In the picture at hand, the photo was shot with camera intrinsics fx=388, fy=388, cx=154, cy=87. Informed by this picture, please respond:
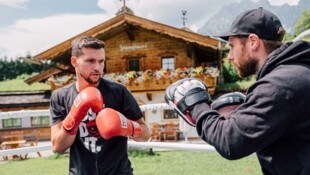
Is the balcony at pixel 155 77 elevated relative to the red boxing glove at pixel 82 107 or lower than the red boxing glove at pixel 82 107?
elevated

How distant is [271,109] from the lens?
4.46 feet

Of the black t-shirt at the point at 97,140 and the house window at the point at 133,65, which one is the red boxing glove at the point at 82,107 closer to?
the black t-shirt at the point at 97,140

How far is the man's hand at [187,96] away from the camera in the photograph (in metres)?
1.65

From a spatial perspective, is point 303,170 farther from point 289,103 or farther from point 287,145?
point 289,103

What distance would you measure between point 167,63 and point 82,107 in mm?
14517

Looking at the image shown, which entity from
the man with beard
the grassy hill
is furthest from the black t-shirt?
the grassy hill

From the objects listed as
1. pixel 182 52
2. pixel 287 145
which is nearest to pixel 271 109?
pixel 287 145

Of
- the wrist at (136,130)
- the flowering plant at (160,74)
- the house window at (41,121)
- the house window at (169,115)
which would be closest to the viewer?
the wrist at (136,130)

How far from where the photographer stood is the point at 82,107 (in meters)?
2.25

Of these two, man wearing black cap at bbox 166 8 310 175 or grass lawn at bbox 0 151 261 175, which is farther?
grass lawn at bbox 0 151 261 175

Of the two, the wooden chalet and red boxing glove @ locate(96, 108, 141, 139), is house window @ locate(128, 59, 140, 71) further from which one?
red boxing glove @ locate(96, 108, 141, 139)

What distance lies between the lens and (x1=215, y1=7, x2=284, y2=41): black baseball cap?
154cm

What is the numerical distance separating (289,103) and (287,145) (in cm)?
18

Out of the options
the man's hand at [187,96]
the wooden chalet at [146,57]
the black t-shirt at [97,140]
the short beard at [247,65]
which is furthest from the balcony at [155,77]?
the short beard at [247,65]
